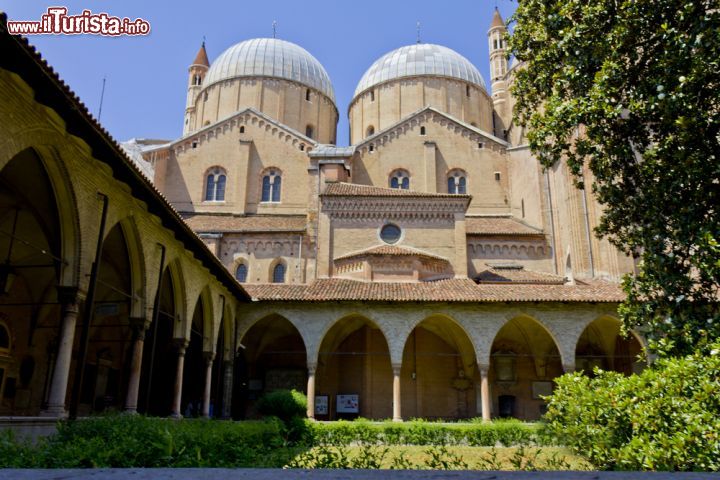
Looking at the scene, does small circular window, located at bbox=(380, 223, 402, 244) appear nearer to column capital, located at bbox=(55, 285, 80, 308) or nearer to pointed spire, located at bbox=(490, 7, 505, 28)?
column capital, located at bbox=(55, 285, 80, 308)

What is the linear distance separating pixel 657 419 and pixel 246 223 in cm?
2287

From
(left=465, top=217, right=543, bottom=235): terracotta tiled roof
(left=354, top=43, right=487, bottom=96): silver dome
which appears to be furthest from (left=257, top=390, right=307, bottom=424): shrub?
(left=354, top=43, right=487, bottom=96): silver dome

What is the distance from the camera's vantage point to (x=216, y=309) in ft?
61.1

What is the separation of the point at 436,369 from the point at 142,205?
15103 mm

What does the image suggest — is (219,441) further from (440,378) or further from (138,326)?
(440,378)

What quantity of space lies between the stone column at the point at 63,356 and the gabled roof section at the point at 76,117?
2410 millimetres

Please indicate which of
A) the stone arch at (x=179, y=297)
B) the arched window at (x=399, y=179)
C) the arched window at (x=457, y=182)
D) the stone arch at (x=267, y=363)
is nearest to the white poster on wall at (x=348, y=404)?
the stone arch at (x=267, y=363)

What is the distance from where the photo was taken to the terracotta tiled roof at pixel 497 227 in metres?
26.6

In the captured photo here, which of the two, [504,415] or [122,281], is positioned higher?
[122,281]

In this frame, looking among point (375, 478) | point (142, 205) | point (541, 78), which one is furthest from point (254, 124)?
point (375, 478)

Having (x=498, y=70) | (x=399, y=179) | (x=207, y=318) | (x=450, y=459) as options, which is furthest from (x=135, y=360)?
(x=498, y=70)

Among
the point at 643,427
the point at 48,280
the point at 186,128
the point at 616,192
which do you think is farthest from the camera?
the point at 186,128

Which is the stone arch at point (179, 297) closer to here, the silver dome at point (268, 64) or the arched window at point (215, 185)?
the arched window at point (215, 185)

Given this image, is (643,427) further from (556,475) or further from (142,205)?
(142,205)
